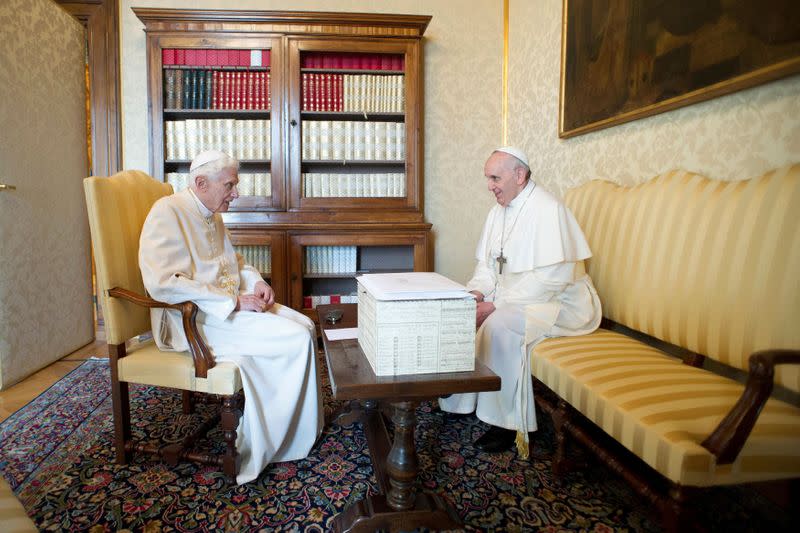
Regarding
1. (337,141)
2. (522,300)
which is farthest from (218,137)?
(522,300)

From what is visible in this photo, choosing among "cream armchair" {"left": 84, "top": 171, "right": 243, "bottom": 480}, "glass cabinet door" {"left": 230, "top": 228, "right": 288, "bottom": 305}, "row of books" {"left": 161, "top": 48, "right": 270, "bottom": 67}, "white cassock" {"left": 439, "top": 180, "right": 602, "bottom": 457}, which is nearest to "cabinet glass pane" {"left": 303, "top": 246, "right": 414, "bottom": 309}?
"glass cabinet door" {"left": 230, "top": 228, "right": 288, "bottom": 305}

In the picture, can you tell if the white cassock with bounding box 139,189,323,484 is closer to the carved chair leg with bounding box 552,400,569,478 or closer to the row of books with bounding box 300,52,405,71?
the carved chair leg with bounding box 552,400,569,478

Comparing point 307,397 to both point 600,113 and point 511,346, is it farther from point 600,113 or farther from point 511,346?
point 600,113

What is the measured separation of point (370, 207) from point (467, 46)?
173 cm

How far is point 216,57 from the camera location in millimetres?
3895

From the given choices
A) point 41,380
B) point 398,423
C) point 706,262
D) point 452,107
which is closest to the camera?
point 398,423

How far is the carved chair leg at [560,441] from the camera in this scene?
6.80 ft

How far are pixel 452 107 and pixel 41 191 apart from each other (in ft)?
10.7

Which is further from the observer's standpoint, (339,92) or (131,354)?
(339,92)

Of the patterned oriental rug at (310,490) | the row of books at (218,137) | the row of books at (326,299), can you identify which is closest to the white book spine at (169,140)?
the row of books at (218,137)

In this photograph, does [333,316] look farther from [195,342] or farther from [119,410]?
[119,410]

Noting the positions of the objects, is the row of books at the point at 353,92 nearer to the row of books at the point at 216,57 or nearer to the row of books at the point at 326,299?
the row of books at the point at 216,57

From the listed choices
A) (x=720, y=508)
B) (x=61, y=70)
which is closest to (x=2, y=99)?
(x=61, y=70)

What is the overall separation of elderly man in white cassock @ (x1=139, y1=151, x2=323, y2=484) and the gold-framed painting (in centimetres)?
205
